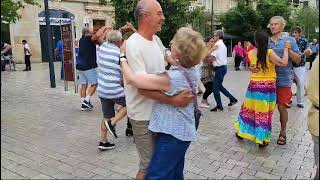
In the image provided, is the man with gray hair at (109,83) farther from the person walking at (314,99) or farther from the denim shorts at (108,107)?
the person walking at (314,99)

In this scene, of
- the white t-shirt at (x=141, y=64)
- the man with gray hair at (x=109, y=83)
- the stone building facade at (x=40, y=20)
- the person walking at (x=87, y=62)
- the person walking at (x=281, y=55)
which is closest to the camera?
the white t-shirt at (x=141, y=64)

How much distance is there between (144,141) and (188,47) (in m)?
0.86

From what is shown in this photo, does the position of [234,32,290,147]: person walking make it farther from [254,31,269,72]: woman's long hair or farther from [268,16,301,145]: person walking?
[268,16,301,145]: person walking

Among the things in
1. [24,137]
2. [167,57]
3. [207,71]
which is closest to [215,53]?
[207,71]

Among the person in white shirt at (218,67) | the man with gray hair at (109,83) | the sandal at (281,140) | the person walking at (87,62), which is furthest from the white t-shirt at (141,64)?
the person in white shirt at (218,67)

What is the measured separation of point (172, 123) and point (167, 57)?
65 centimetres

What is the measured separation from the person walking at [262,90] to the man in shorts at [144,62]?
2.38 meters

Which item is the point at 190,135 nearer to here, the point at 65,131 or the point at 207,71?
the point at 65,131

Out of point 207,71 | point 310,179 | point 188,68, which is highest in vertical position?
point 188,68

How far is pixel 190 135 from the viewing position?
290cm

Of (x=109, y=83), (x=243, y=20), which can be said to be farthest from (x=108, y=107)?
(x=243, y=20)

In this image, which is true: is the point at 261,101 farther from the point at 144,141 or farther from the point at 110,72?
the point at 144,141

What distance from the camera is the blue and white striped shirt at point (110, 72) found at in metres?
5.22

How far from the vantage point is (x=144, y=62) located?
9.75 feet
